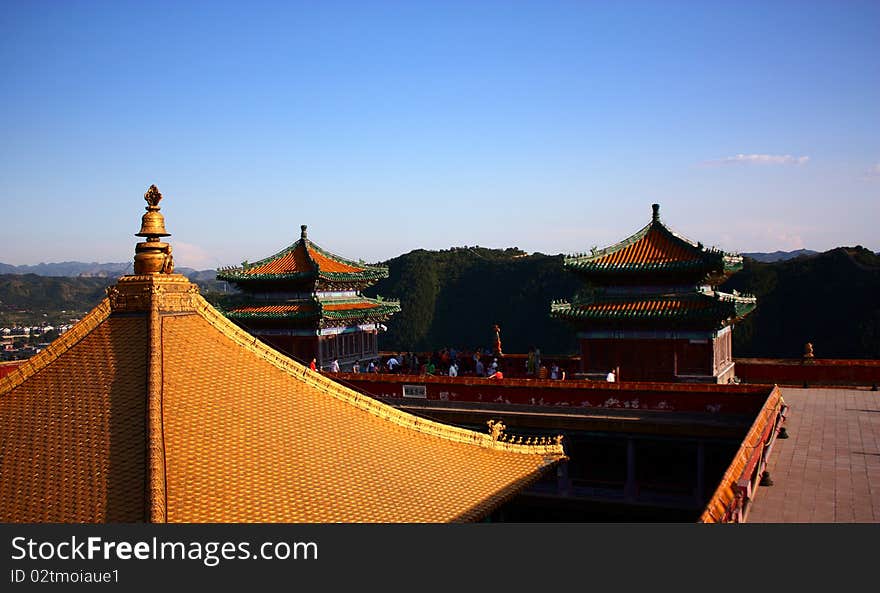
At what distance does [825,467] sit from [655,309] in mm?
7811

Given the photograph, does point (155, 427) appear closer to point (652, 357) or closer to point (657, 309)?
point (657, 309)

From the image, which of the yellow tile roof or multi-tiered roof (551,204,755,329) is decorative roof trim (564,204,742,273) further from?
the yellow tile roof

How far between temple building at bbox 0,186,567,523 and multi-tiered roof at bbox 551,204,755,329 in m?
10.7

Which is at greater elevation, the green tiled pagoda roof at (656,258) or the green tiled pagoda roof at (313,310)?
the green tiled pagoda roof at (656,258)

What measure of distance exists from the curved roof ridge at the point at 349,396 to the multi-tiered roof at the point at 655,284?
10.2 metres

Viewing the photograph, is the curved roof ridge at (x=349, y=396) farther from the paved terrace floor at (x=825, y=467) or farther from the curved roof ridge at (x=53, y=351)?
the paved terrace floor at (x=825, y=467)

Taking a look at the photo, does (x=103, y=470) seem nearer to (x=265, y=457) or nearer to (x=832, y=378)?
(x=265, y=457)

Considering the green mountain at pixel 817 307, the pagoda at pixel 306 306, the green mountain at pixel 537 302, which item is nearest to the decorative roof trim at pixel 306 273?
the pagoda at pixel 306 306

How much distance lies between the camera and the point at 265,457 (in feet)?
30.1

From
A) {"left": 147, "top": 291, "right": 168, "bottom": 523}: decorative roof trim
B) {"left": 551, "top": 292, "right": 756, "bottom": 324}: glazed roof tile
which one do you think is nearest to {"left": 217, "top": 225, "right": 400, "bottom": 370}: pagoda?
{"left": 551, "top": 292, "right": 756, "bottom": 324}: glazed roof tile

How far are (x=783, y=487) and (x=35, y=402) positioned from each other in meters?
11.7

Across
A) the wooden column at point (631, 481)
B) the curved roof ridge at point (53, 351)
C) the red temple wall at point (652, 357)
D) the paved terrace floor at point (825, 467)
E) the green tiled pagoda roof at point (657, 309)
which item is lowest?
the wooden column at point (631, 481)

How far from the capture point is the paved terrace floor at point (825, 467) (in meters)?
11.4

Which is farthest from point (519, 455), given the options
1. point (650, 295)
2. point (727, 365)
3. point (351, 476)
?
point (727, 365)
